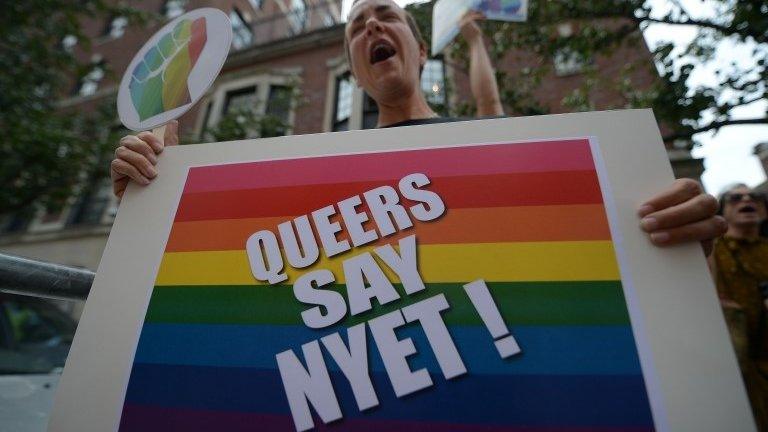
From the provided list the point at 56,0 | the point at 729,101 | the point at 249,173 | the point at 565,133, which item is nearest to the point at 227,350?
the point at 249,173

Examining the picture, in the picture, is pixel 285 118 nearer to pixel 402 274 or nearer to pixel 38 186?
pixel 38 186

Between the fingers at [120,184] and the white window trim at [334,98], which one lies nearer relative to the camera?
the fingers at [120,184]

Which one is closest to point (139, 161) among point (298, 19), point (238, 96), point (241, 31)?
point (238, 96)

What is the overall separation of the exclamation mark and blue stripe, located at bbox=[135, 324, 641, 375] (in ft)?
0.03

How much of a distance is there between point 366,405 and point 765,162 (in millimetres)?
15358

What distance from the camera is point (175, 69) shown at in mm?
1078

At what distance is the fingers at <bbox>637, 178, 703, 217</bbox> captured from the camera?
669 mm

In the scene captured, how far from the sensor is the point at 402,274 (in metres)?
0.69

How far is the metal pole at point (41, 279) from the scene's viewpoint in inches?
29.7

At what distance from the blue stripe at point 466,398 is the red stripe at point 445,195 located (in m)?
0.32

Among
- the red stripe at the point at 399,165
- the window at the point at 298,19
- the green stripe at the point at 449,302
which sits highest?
the window at the point at 298,19

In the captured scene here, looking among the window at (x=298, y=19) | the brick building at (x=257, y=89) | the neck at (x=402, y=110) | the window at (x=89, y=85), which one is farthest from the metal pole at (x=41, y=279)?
the window at (x=89, y=85)

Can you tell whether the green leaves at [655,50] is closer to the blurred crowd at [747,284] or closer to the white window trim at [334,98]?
the blurred crowd at [747,284]

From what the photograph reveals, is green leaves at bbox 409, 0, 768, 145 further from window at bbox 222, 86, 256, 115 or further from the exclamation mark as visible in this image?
window at bbox 222, 86, 256, 115
